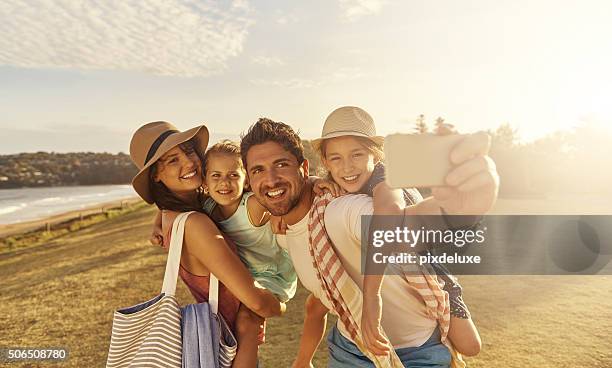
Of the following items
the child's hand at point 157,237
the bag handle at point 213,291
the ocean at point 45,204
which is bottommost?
the ocean at point 45,204

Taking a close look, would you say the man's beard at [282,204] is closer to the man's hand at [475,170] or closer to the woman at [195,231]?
the woman at [195,231]

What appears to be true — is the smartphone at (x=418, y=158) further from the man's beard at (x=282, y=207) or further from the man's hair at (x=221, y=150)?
the man's hair at (x=221, y=150)

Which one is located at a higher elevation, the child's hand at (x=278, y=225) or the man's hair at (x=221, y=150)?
the man's hair at (x=221, y=150)

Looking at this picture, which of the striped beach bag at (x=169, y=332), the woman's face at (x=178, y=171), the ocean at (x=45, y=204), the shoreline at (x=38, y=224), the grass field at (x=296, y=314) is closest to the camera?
the striped beach bag at (x=169, y=332)

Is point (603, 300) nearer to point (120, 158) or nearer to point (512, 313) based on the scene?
point (512, 313)

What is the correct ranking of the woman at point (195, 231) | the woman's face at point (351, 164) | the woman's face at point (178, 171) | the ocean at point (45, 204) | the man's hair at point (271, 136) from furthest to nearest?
the ocean at point (45, 204) → the woman's face at point (178, 171) → the man's hair at point (271, 136) → the woman's face at point (351, 164) → the woman at point (195, 231)

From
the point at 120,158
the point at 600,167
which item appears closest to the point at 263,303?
the point at 600,167

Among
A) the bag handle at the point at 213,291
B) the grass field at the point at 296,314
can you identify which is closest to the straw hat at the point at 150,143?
the bag handle at the point at 213,291

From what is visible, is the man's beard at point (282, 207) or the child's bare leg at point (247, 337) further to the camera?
the man's beard at point (282, 207)

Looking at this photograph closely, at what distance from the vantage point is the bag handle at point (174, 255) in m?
2.35

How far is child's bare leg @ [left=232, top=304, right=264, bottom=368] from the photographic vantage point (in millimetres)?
2494

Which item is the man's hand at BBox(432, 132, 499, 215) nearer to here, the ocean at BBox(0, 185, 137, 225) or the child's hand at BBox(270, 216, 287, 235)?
the child's hand at BBox(270, 216, 287, 235)

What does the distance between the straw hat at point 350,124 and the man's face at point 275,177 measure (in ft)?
0.77

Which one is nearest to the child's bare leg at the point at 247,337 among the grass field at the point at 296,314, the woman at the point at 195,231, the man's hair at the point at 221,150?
the woman at the point at 195,231
